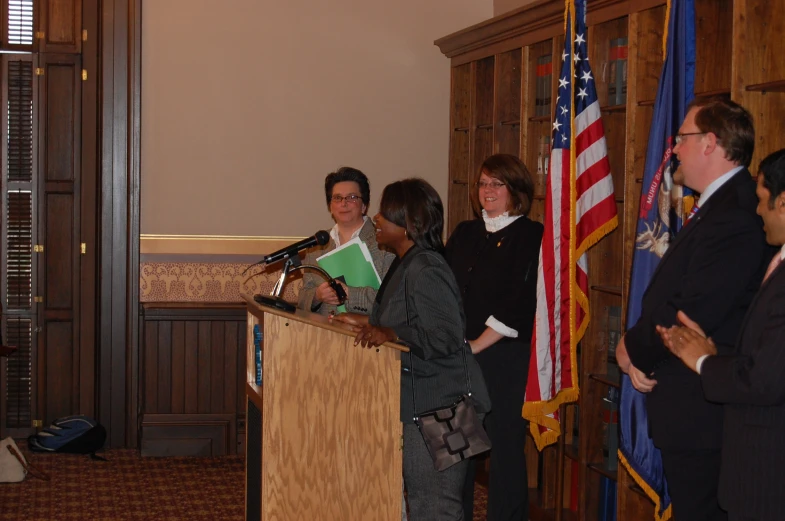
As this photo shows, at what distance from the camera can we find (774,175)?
8.19ft

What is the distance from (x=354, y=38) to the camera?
6.48 m

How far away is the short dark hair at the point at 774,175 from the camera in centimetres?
248

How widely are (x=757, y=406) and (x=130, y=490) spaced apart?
12.9 ft

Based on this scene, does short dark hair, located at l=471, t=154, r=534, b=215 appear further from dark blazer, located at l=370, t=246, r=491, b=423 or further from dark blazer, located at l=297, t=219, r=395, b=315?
dark blazer, located at l=370, t=246, r=491, b=423

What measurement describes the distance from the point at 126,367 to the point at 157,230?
93cm

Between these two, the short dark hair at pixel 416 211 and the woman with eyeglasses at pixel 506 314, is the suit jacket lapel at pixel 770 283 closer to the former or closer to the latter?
the short dark hair at pixel 416 211

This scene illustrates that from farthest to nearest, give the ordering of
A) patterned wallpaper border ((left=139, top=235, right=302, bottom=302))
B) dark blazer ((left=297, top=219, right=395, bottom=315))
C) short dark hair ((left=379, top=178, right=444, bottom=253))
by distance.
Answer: patterned wallpaper border ((left=139, top=235, right=302, bottom=302)), dark blazer ((left=297, top=219, right=395, bottom=315)), short dark hair ((left=379, top=178, right=444, bottom=253))

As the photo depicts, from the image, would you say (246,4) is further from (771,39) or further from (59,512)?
(771,39)

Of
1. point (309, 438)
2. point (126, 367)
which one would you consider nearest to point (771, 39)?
point (309, 438)

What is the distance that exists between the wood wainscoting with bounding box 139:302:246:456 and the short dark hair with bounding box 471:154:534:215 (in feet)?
8.55

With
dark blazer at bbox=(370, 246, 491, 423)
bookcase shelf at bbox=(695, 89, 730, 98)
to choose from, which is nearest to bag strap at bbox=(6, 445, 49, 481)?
dark blazer at bbox=(370, 246, 491, 423)

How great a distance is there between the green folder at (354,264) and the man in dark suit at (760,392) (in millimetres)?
1664

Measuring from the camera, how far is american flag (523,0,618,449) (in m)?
4.10

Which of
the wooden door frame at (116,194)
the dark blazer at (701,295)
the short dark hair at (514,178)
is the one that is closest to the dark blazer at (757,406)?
the dark blazer at (701,295)
